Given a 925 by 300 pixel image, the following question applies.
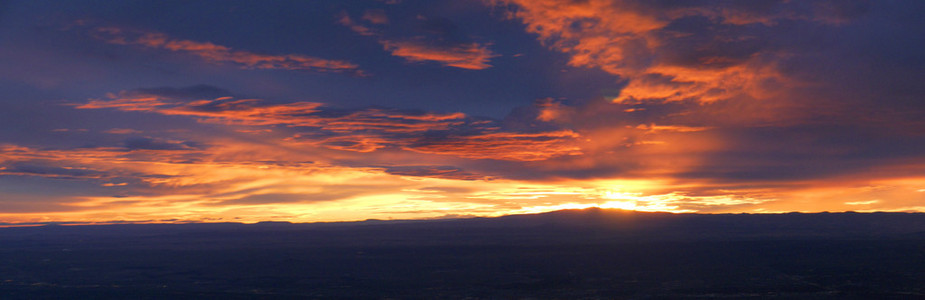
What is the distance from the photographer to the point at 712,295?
56.9 meters

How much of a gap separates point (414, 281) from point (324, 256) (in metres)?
49.6

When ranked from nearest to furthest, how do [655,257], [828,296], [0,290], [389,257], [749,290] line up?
[828,296] → [749,290] → [0,290] → [655,257] → [389,257]

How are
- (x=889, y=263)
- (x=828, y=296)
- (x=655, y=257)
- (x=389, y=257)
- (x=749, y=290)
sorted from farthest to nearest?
(x=389, y=257)
(x=655, y=257)
(x=889, y=263)
(x=749, y=290)
(x=828, y=296)

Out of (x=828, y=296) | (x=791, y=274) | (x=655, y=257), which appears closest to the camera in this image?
(x=828, y=296)

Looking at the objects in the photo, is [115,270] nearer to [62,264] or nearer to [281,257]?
[62,264]

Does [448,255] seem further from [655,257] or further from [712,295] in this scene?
[712,295]

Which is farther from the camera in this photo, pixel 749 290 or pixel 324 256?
pixel 324 256

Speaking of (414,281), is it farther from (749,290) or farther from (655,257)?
(655,257)

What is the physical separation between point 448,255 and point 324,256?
21.4 metres

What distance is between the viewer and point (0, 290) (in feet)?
225

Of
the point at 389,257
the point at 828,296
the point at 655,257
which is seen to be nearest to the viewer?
the point at 828,296

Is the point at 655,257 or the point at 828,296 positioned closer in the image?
the point at 828,296

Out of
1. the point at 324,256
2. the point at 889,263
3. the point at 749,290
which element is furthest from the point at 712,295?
the point at 324,256

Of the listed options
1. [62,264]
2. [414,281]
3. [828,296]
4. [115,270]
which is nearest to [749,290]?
[828,296]
